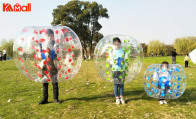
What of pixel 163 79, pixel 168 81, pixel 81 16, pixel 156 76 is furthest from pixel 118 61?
pixel 81 16

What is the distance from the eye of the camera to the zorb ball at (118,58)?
14.8 feet

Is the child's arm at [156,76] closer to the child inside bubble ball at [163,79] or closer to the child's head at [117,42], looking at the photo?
the child inside bubble ball at [163,79]

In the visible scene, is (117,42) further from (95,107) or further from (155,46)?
(155,46)

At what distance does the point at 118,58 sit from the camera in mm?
4465

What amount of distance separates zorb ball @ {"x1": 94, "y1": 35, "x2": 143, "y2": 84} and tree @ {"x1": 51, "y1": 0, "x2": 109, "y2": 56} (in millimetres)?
30515

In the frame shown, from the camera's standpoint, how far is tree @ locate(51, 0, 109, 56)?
114 ft

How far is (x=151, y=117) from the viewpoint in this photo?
156 inches

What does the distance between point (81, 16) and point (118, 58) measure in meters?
31.3

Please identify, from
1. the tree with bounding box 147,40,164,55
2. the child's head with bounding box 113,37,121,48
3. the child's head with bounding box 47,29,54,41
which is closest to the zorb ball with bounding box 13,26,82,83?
the child's head with bounding box 47,29,54,41

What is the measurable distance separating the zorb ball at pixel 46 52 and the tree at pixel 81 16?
3053cm

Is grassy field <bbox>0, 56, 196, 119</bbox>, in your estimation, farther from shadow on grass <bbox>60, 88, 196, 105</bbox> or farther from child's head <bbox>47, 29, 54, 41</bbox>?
child's head <bbox>47, 29, 54, 41</bbox>

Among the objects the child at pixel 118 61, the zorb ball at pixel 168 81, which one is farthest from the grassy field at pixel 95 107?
the child at pixel 118 61

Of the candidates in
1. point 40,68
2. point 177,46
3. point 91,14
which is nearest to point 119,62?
point 40,68

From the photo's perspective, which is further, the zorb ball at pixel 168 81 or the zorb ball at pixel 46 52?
the zorb ball at pixel 168 81
